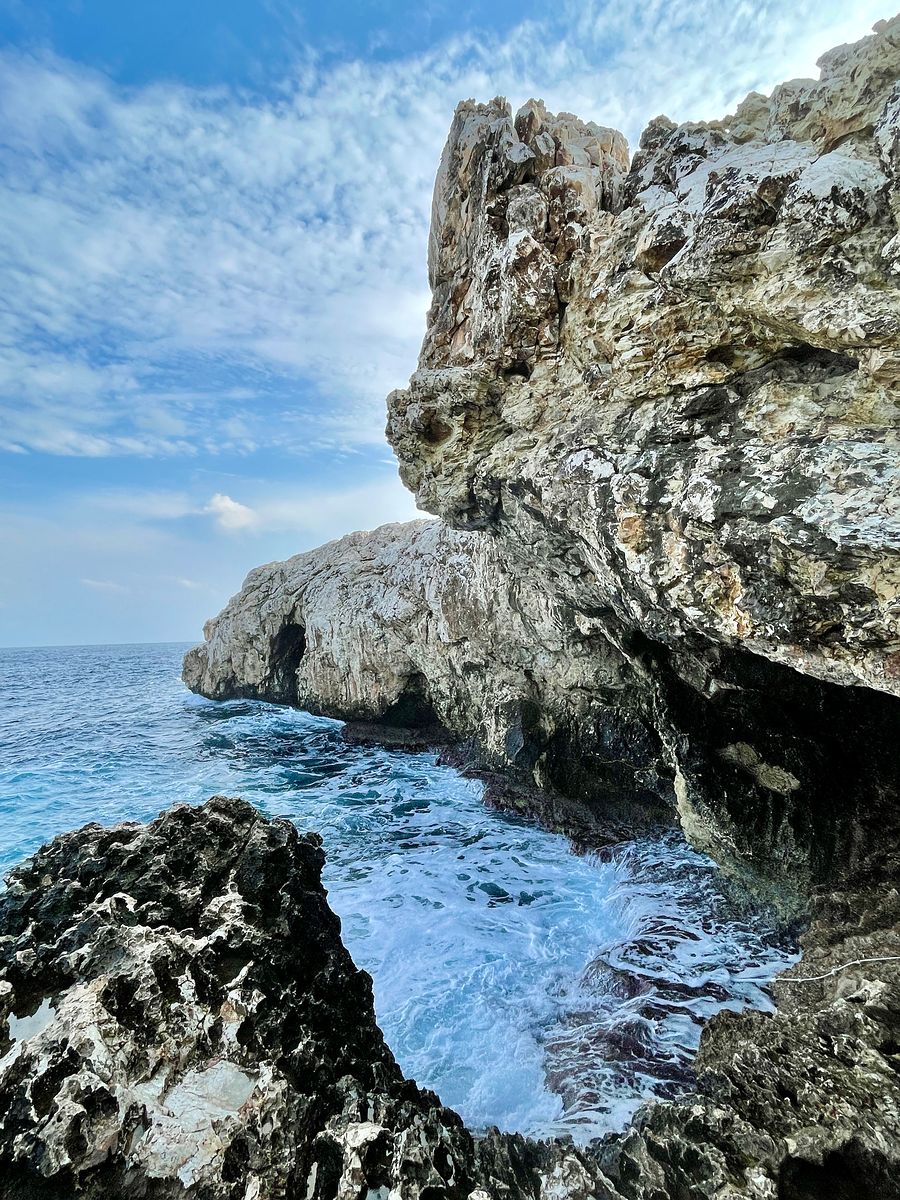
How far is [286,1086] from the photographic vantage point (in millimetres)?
3840

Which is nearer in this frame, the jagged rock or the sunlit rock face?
the jagged rock

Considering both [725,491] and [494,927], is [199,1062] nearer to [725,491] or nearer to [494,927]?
[494,927]

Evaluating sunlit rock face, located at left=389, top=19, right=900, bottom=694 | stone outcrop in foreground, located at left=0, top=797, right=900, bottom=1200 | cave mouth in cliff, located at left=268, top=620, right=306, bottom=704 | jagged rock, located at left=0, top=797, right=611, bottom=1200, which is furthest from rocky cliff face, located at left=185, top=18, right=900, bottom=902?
cave mouth in cliff, located at left=268, top=620, right=306, bottom=704

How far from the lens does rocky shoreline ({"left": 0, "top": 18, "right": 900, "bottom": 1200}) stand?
3.67 metres

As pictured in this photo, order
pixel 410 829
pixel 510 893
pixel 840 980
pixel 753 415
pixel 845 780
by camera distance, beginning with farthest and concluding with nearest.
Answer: pixel 410 829 < pixel 510 893 < pixel 845 780 < pixel 753 415 < pixel 840 980

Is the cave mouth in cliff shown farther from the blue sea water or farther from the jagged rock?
the jagged rock

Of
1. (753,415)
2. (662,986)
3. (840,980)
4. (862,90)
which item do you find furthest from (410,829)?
(862,90)

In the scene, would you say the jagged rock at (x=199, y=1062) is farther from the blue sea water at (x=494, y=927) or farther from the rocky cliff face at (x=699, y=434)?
the rocky cliff face at (x=699, y=434)

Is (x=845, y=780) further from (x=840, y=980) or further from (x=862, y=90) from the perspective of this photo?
(x=862, y=90)

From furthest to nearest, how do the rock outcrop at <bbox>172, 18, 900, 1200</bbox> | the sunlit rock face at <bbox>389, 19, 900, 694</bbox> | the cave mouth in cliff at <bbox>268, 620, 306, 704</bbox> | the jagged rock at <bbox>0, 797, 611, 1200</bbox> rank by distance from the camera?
the cave mouth in cliff at <bbox>268, 620, 306, 704</bbox>
the sunlit rock face at <bbox>389, 19, 900, 694</bbox>
the rock outcrop at <bbox>172, 18, 900, 1200</bbox>
the jagged rock at <bbox>0, 797, 611, 1200</bbox>

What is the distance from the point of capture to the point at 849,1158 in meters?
3.67

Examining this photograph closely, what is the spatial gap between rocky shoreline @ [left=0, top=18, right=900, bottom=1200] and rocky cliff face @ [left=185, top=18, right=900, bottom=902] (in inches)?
1.6

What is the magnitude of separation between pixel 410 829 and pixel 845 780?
906 cm

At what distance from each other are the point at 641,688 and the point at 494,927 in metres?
5.63
